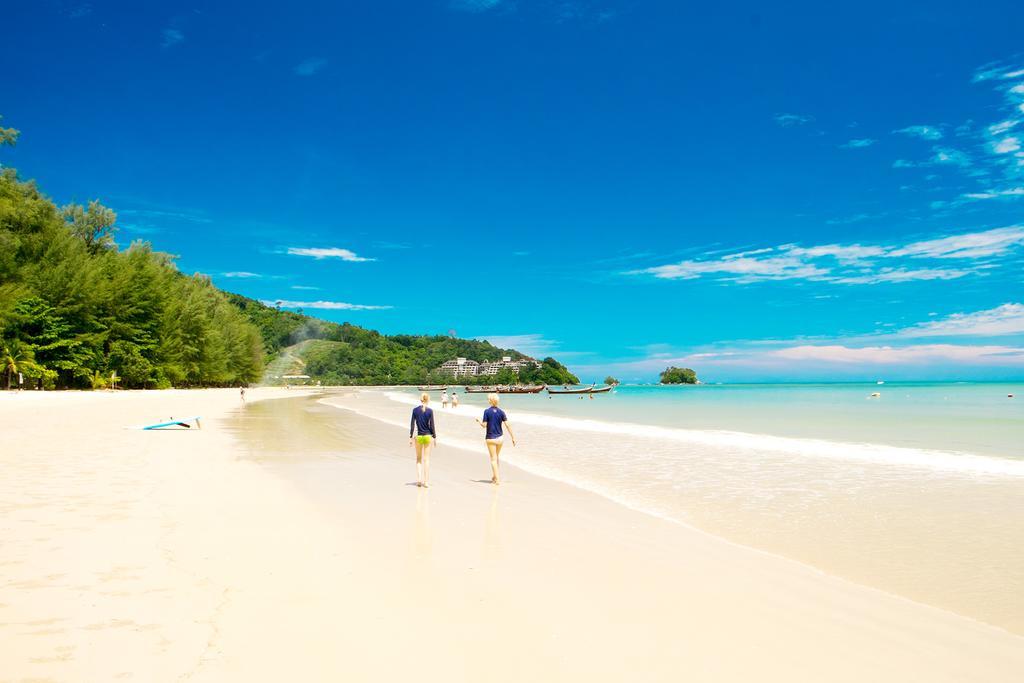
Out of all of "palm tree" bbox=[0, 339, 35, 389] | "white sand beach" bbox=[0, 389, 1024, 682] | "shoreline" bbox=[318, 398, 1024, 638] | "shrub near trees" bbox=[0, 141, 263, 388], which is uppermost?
"shrub near trees" bbox=[0, 141, 263, 388]

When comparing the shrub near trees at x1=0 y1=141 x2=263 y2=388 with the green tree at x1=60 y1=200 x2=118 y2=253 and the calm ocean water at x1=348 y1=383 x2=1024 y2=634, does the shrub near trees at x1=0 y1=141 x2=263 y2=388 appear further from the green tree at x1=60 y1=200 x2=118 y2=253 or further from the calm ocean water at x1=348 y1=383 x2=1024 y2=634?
the calm ocean water at x1=348 y1=383 x2=1024 y2=634

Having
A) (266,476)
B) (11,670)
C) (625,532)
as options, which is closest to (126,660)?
(11,670)

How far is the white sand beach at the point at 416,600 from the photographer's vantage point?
14.5ft

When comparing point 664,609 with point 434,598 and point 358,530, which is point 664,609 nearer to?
point 434,598

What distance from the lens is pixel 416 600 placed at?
5.72m

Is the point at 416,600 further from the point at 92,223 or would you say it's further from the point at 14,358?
the point at 92,223

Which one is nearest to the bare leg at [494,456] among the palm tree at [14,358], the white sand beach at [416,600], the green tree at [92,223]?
the white sand beach at [416,600]

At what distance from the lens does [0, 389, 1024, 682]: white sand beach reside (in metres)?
4.43

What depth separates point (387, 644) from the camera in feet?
Answer: 15.5

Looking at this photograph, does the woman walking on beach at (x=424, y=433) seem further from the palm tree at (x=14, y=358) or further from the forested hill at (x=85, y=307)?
the palm tree at (x=14, y=358)

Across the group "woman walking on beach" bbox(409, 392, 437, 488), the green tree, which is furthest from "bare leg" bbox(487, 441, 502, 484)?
the green tree

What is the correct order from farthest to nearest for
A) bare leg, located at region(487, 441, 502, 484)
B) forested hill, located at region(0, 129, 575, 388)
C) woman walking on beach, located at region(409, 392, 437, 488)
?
1. forested hill, located at region(0, 129, 575, 388)
2. bare leg, located at region(487, 441, 502, 484)
3. woman walking on beach, located at region(409, 392, 437, 488)

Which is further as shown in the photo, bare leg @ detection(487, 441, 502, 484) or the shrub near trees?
the shrub near trees

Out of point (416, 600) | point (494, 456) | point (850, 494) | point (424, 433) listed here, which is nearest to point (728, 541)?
point (416, 600)
